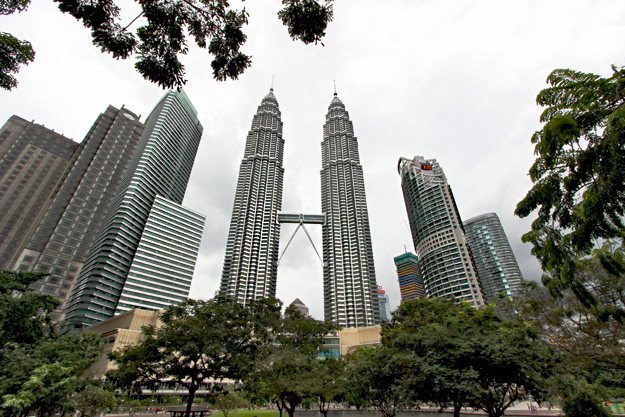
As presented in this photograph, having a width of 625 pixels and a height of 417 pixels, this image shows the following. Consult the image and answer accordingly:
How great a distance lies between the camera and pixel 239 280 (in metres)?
126

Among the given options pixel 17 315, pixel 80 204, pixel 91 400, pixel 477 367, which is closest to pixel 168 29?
pixel 477 367

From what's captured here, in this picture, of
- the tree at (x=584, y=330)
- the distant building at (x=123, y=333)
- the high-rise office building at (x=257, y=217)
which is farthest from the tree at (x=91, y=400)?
the high-rise office building at (x=257, y=217)

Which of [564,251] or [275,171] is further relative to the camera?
[275,171]

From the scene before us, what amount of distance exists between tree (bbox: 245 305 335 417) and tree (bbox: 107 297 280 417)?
198 centimetres

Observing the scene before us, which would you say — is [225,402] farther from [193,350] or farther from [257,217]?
[257,217]

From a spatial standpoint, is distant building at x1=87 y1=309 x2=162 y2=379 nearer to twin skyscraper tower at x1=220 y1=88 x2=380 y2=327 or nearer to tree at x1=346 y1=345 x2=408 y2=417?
twin skyscraper tower at x1=220 y1=88 x2=380 y2=327

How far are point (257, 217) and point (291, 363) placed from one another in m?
129

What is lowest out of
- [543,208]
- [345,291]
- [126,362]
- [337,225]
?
[126,362]

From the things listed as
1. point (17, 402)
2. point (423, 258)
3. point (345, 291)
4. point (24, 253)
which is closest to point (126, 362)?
point (17, 402)

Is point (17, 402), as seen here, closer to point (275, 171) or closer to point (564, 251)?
point (564, 251)

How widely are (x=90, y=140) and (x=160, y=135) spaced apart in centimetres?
2715

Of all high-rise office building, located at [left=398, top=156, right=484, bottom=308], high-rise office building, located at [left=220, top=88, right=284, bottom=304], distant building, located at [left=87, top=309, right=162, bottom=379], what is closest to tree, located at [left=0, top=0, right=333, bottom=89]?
distant building, located at [left=87, top=309, right=162, bottom=379]

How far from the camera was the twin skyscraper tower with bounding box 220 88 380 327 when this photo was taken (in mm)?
129000

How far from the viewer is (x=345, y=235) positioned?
146750 mm
